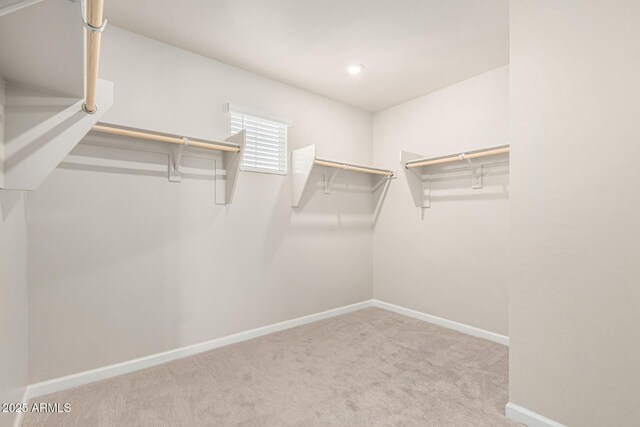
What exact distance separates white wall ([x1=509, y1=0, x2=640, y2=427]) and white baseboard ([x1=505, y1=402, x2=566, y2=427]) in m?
0.03

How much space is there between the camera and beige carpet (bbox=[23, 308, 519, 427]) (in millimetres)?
1688

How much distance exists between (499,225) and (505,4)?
1647 millimetres

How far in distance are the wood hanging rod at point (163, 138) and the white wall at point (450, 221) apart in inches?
76.9

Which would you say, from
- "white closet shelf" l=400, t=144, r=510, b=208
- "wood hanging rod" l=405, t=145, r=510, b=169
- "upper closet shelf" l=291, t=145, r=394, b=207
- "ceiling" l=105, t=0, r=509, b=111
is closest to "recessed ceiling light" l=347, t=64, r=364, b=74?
"ceiling" l=105, t=0, r=509, b=111

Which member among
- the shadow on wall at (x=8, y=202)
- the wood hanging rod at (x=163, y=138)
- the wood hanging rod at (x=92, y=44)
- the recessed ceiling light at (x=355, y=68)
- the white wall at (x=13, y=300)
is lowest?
the white wall at (x=13, y=300)

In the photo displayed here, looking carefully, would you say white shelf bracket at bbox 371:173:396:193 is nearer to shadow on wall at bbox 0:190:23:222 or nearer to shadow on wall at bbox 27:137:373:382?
shadow on wall at bbox 27:137:373:382

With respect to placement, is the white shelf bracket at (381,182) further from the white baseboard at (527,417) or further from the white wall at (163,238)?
the white baseboard at (527,417)

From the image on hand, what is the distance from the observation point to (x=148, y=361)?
224 cm

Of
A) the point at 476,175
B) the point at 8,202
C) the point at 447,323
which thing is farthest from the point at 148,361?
the point at 476,175

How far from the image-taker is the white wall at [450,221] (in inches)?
108

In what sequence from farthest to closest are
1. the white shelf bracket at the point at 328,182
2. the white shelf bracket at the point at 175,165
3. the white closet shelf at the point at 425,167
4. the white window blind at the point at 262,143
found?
the white shelf bracket at the point at 328,182, the white window blind at the point at 262,143, the white closet shelf at the point at 425,167, the white shelf bracket at the point at 175,165

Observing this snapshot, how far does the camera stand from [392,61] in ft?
8.51

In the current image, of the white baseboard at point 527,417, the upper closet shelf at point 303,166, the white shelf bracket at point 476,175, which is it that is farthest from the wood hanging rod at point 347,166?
the white baseboard at point 527,417

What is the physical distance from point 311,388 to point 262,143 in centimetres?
200
